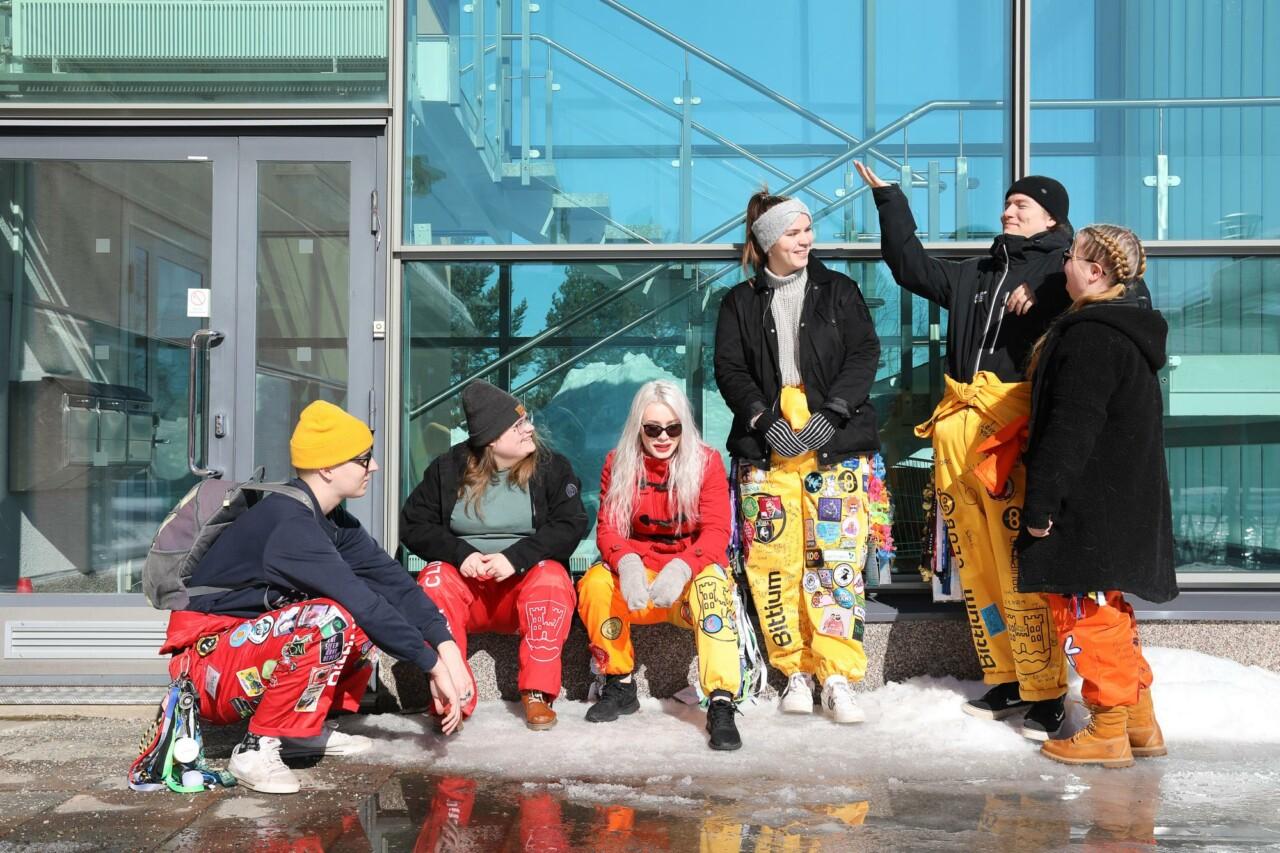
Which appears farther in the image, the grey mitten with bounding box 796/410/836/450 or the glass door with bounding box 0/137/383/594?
the glass door with bounding box 0/137/383/594

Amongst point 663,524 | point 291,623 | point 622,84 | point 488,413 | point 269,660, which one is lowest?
point 269,660

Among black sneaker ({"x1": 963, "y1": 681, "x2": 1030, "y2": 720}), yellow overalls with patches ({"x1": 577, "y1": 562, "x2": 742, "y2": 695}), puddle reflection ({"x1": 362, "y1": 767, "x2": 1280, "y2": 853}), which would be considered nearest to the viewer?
puddle reflection ({"x1": 362, "y1": 767, "x2": 1280, "y2": 853})

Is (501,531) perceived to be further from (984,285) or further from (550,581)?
(984,285)

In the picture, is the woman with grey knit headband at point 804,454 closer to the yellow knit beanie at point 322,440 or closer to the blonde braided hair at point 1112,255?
the blonde braided hair at point 1112,255

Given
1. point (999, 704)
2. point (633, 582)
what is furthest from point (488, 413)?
point (999, 704)

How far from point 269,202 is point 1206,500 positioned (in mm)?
4163

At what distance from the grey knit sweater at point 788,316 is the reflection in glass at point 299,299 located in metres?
1.82

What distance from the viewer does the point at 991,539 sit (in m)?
4.62

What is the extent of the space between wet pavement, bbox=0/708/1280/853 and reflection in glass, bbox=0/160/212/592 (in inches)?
56.1

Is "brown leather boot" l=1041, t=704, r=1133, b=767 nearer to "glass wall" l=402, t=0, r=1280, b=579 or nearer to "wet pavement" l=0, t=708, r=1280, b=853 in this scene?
"wet pavement" l=0, t=708, r=1280, b=853

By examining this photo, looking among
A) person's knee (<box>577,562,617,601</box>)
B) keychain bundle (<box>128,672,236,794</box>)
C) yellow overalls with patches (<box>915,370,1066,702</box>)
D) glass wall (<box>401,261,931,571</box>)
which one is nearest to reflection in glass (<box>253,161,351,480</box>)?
glass wall (<box>401,261,931,571</box>)

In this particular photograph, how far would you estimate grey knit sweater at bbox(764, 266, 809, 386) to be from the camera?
4.97 m

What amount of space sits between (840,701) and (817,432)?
38.1 inches

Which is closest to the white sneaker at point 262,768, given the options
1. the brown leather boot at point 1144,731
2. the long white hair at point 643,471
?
the long white hair at point 643,471
